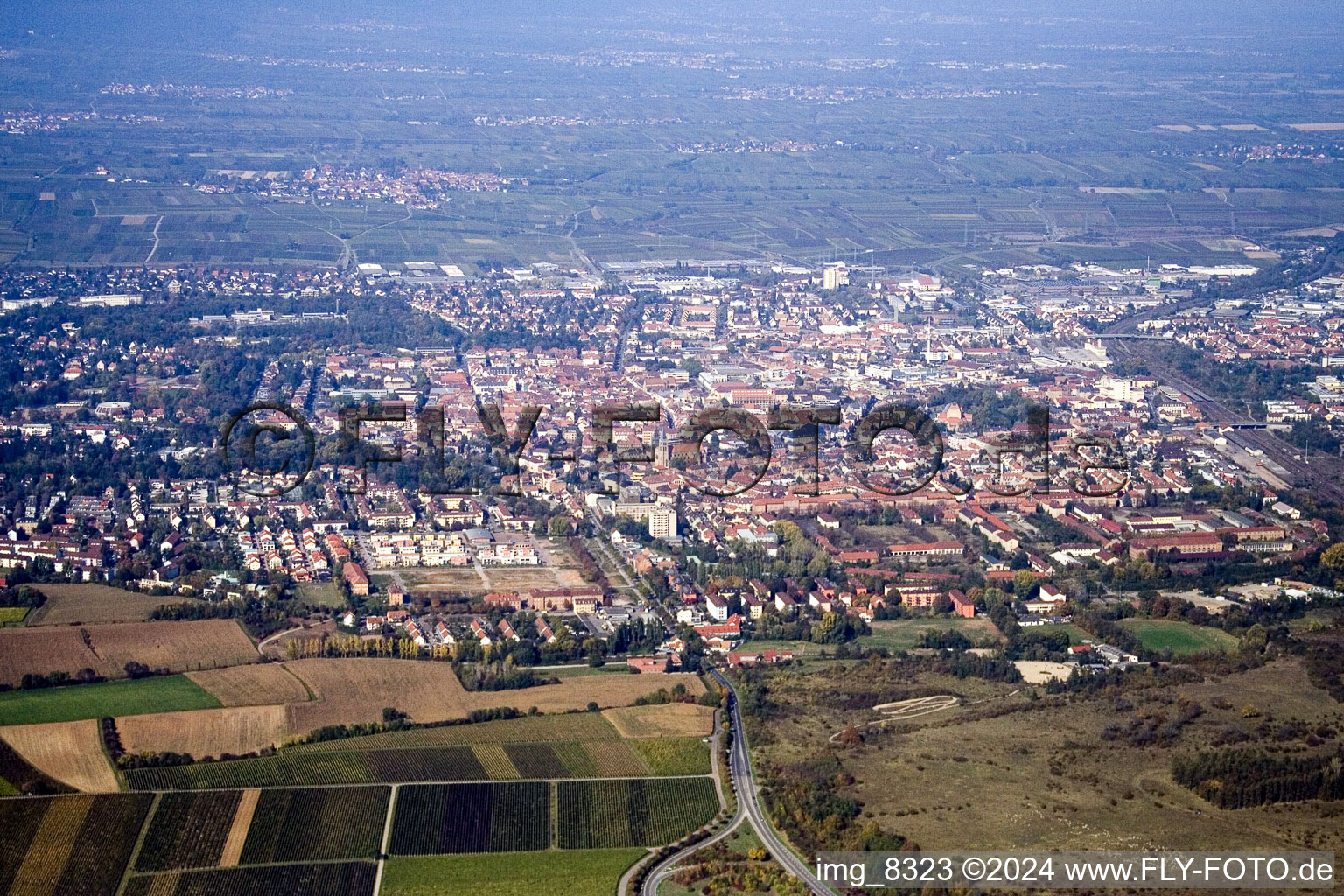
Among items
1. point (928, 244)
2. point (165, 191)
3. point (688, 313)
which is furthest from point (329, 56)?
point (688, 313)

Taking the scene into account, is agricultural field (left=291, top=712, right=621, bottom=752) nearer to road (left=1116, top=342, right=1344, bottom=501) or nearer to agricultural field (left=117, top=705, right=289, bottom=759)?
agricultural field (left=117, top=705, right=289, bottom=759)

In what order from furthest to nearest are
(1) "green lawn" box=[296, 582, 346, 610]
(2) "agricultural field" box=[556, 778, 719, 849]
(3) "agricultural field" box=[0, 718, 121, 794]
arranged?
(1) "green lawn" box=[296, 582, 346, 610] → (3) "agricultural field" box=[0, 718, 121, 794] → (2) "agricultural field" box=[556, 778, 719, 849]

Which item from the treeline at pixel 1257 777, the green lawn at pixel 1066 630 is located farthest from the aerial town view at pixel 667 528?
the green lawn at pixel 1066 630

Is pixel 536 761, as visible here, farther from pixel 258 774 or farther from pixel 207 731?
pixel 207 731

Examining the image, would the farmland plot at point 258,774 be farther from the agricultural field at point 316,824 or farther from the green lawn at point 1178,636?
the green lawn at point 1178,636

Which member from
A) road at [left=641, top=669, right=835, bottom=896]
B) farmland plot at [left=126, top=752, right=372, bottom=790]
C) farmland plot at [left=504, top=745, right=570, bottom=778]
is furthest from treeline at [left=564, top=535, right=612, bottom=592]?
farmland plot at [left=126, top=752, right=372, bottom=790]

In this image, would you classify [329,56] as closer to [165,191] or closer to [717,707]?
[165,191]

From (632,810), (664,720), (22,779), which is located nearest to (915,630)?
(664,720)

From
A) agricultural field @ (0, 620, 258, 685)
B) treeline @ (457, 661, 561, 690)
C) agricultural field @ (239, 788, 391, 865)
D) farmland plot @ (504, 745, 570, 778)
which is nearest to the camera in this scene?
agricultural field @ (239, 788, 391, 865)
